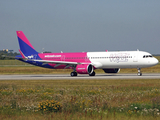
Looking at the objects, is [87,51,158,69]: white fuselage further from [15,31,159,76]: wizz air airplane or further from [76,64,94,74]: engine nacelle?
[76,64,94,74]: engine nacelle

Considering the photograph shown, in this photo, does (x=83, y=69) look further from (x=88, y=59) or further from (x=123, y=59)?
(x=123, y=59)

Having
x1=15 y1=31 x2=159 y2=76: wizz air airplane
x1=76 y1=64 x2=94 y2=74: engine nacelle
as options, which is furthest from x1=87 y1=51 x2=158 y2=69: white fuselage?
x1=76 y1=64 x2=94 y2=74: engine nacelle

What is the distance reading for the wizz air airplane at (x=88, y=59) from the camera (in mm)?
47906

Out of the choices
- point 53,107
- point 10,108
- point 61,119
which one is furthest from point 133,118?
point 10,108

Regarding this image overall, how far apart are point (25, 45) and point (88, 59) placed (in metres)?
14.8

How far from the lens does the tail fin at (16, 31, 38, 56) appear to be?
58.9 m

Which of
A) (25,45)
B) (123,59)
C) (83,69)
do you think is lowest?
(83,69)

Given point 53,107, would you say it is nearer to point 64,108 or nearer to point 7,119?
point 64,108

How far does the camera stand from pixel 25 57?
58094 millimetres

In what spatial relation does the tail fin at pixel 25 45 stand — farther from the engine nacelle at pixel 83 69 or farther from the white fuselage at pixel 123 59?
the white fuselage at pixel 123 59

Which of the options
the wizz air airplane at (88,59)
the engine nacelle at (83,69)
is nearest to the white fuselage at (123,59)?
the wizz air airplane at (88,59)

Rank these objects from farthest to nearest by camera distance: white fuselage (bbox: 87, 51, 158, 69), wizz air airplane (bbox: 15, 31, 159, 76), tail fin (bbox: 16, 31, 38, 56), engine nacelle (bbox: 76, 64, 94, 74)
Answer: tail fin (bbox: 16, 31, 38, 56) < engine nacelle (bbox: 76, 64, 94, 74) < wizz air airplane (bbox: 15, 31, 159, 76) < white fuselage (bbox: 87, 51, 158, 69)

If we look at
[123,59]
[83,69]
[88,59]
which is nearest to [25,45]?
[88,59]

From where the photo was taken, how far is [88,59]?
52.1 m
